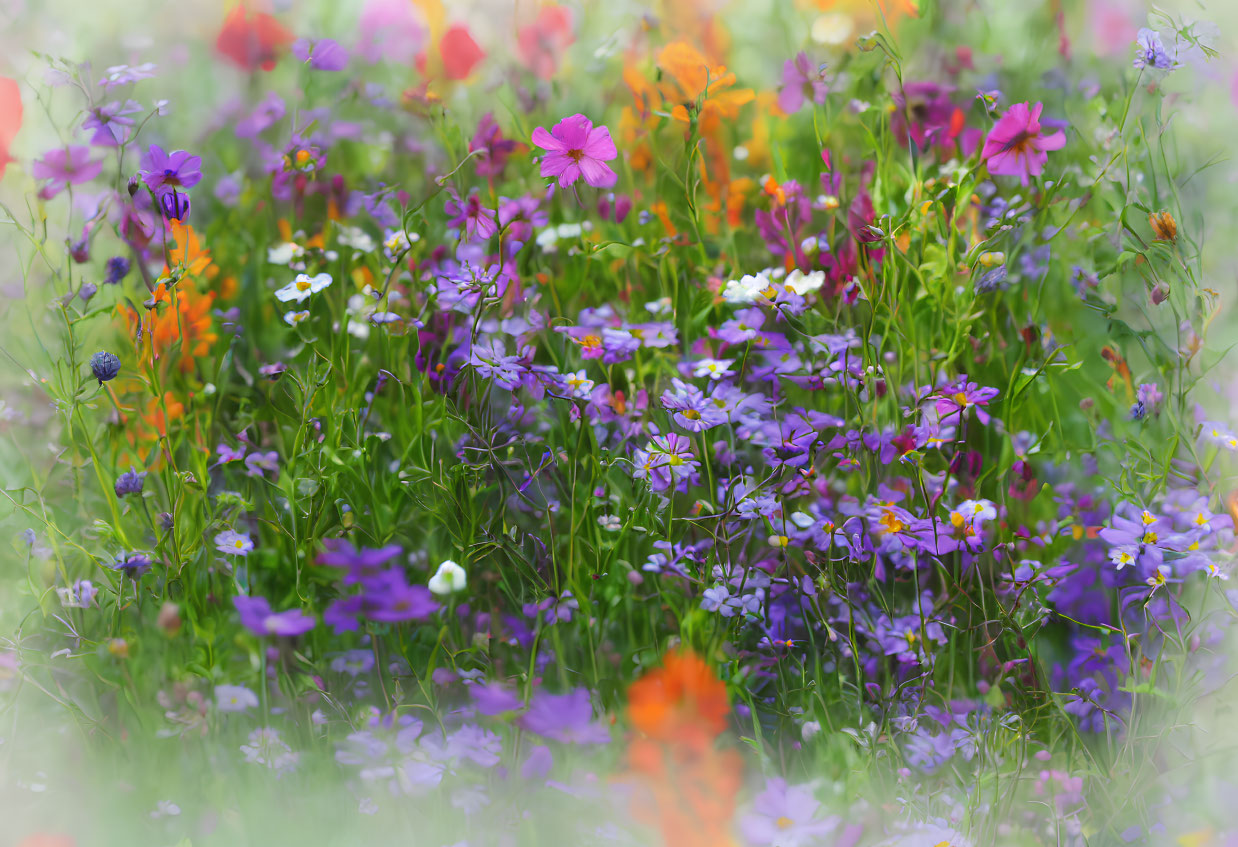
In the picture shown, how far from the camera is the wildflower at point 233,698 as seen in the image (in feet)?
2.89

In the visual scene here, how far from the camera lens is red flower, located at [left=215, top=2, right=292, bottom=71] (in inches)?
43.2

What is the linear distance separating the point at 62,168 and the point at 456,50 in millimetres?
508

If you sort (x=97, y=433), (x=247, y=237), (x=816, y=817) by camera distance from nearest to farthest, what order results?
1. (x=816, y=817)
2. (x=97, y=433)
3. (x=247, y=237)

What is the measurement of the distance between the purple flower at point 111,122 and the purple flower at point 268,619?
0.56 metres

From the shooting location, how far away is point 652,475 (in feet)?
2.76

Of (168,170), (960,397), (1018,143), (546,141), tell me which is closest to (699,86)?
(546,141)

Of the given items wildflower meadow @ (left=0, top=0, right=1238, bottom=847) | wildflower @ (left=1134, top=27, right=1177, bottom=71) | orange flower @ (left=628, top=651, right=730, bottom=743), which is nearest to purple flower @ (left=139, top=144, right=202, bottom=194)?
wildflower meadow @ (left=0, top=0, right=1238, bottom=847)

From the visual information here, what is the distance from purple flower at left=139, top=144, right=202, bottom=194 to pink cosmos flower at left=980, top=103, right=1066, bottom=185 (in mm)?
877

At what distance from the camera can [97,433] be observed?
38.2 inches

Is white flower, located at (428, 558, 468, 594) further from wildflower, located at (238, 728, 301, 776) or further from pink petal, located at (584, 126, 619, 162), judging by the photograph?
pink petal, located at (584, 126, 619, 162)

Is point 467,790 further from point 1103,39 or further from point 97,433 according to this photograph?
point 1103,39

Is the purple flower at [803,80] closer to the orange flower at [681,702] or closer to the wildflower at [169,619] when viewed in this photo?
the orange flower at [681,702]

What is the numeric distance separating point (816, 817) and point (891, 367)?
1.58 ft

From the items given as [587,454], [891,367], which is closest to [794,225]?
[891,367]
